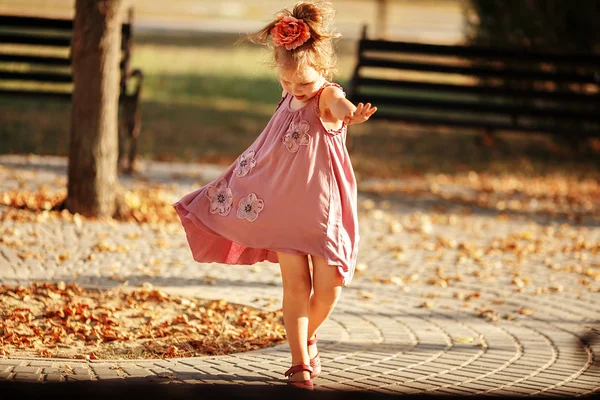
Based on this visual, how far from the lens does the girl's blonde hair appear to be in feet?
14.8

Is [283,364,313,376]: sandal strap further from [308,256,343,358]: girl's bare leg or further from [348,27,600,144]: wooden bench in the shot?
[348,27,600,144]: wooden bench

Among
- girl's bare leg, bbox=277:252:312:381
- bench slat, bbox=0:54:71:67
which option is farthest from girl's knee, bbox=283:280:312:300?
bench slat, bbox=0:54:71:67

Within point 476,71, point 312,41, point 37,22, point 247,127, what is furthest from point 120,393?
point 247,127

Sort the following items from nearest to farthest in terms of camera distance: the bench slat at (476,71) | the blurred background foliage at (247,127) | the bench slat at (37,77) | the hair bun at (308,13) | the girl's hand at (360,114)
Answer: the girl's hand at (360,114) < the hair bun at (308,13) < the bench slat at (37,77) < the bench slat at (476,71) < the blurred background foliage at (247,127)

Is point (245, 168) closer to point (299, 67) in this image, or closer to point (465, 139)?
point (299, 67)

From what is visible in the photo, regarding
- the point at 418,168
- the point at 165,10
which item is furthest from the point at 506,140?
the point at 165,10

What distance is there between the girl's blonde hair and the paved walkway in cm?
158

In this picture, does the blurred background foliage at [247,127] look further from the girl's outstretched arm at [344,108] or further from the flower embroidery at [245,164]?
the girl's outstretched arm at [344,108]

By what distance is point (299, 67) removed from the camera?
4488 mm

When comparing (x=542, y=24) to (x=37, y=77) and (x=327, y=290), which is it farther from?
(x=327, y=290)

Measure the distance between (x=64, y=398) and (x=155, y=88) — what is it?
637 inches

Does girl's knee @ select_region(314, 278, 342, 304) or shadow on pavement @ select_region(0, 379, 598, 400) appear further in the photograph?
girl's knee @ select_region(314, 278, 342, 304)

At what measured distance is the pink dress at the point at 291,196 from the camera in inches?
177

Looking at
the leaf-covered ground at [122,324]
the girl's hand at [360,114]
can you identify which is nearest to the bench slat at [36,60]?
the leaf-covered ground at [122,324]
